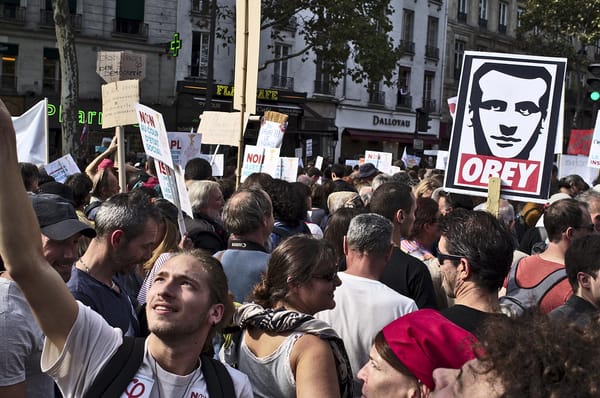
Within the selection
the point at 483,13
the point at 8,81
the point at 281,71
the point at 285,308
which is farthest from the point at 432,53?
the point at 285,308

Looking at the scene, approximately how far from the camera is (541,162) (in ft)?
18.5

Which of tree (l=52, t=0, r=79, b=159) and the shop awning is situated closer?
tree (l=52, t=0, r=79, b=159)

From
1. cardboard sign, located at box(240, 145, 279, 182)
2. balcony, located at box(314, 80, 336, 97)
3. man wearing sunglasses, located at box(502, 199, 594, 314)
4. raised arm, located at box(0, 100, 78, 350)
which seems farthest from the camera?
balcony, located at box(314, 80, 336, 97)

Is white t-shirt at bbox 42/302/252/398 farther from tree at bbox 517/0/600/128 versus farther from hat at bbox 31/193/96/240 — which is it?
tree at bbox 517/0/600/128

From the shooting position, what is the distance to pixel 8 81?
1137 inches

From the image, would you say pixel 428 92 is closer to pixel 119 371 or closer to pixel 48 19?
pixel 48 19

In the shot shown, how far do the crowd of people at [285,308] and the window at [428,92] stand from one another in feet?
124

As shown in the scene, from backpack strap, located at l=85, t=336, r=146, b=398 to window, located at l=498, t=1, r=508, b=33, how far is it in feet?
151

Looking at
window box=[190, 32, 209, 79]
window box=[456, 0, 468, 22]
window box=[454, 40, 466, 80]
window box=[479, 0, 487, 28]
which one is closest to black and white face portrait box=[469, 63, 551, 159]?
window box=[190, 32, 209, 79]

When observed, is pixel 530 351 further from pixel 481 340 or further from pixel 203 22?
pixel 203 22

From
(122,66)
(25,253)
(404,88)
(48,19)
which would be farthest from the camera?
(404,88)

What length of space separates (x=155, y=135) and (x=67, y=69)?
13.3 m

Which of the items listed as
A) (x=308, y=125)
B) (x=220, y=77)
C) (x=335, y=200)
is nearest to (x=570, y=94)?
(x=308, y=125)

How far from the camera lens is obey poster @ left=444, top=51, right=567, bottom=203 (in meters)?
5.68
